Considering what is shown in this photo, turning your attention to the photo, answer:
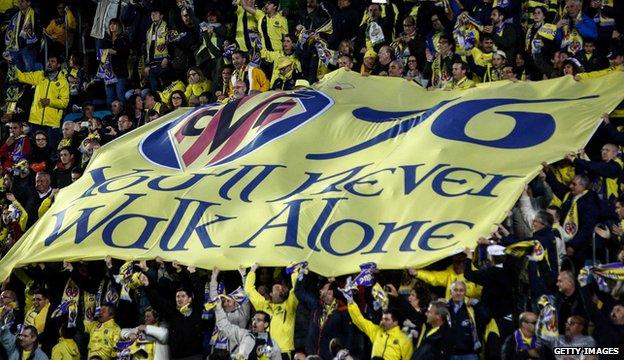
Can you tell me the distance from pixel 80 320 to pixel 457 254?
467 cm

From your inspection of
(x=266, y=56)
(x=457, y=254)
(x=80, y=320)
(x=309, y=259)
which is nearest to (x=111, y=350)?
(x=80, y=320)

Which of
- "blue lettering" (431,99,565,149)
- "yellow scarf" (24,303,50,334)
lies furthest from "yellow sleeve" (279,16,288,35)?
"yellow scarf" (24,303,50,334)

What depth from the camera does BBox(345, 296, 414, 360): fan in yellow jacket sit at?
16.6m

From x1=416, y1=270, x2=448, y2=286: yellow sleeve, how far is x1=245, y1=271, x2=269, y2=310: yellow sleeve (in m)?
1.67

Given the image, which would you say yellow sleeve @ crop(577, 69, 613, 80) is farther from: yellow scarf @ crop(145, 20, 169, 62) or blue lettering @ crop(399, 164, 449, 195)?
yellow scarf @ crop(145, 20, 169, 62)

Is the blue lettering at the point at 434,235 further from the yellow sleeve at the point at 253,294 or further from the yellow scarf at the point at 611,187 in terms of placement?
the yellow sleeve at the point at 253,294

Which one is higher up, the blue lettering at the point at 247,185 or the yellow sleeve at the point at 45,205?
the blue lettering at the point at 247,185

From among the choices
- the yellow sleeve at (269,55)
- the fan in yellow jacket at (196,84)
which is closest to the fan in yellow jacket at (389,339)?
the yellow sleeve at (269,55)

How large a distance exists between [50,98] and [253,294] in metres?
7.43

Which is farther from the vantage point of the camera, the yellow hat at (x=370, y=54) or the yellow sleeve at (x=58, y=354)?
the yellow hat at (x=370, y=54)

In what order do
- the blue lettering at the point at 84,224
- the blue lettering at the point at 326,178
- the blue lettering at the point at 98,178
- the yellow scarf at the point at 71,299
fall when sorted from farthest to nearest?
the blue lettering at the point at 98,178 → the yellow scarf at the point at 71,299 → the blue lettering at the point at 84,224 → the blue lettering at the point at 326,178

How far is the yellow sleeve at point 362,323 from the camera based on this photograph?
1705cm

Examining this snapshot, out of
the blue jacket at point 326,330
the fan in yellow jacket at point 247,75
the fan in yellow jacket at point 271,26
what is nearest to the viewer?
the blue jacket at point 326,330

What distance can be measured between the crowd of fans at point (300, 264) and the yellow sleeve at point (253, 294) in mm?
36
